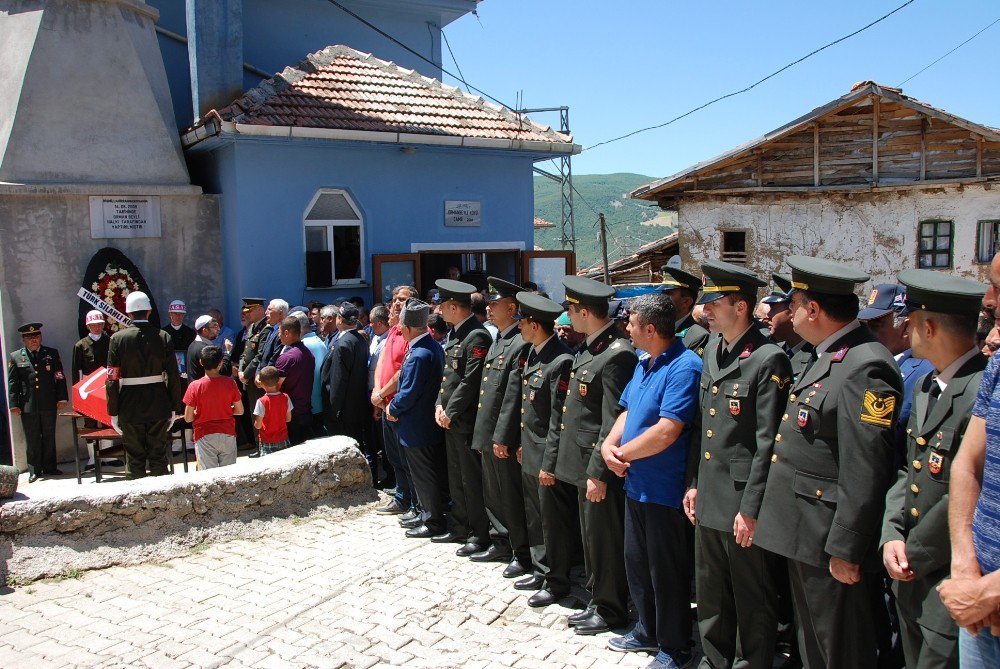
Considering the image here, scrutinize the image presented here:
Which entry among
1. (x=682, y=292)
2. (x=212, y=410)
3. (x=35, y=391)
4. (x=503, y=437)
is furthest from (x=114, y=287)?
(x=682, y=292)

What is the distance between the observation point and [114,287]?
406 inches

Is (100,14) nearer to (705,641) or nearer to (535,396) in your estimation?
(535,396)

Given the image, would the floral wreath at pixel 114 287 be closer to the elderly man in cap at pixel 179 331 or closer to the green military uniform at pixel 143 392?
the elderly man in cap at pixel 179 331

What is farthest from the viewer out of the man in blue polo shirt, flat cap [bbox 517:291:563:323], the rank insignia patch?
flat cap [bbox 517:291:563:323]

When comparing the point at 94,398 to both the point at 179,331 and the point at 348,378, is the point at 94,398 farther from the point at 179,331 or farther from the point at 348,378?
the point at 348,378

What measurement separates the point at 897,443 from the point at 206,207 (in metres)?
9.89

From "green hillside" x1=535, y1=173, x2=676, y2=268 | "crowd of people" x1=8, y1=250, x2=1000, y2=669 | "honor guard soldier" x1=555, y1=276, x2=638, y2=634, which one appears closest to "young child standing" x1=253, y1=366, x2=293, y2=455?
"crowd of people" x1=8, y1=250, x2=1000, y2=669

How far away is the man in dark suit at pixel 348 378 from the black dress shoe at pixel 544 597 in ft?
10.3

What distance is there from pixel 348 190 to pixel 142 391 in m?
4.94

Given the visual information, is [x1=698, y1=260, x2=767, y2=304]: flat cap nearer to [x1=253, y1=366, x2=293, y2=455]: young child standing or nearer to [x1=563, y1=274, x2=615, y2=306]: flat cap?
[x1=563, y1=274, x2=615, y2=306]: flat cap

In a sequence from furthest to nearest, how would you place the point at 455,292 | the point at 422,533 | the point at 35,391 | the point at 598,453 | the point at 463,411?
the point at 35,391
the point at 422,533
the point at 455,292
the point at 463,411
the point at 598,453

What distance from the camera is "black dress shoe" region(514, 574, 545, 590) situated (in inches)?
212

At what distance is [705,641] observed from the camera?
4047 millimetres

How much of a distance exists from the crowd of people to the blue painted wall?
4.11m
